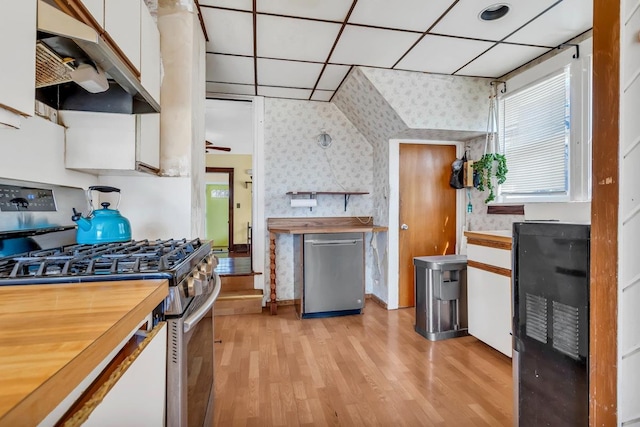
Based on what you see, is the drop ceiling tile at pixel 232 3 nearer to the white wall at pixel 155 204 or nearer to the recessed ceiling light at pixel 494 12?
the white wall at pixel 155 204

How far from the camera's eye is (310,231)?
9.89ft

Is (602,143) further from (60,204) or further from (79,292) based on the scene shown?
(60,204)

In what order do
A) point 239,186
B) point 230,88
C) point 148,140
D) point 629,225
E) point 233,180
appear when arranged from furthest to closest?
point 239,186
point 233,180
point 230,88
point 148,140
point 629,225

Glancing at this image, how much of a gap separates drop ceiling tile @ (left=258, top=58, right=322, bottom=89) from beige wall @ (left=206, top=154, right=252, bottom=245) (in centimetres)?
420

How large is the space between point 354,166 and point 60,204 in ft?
9.24

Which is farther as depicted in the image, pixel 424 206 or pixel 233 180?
pixel 233 180

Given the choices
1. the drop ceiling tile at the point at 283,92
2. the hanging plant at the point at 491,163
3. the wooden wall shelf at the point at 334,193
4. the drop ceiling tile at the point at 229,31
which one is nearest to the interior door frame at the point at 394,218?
the wooden wall shelf at the point at 334,193

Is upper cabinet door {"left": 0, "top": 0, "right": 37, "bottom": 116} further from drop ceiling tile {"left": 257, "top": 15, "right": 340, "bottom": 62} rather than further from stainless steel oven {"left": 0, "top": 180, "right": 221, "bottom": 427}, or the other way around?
drop ceiling tile {"left": 257, "top": 15, "right": 340, "bottom": 62}

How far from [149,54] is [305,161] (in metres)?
2.11

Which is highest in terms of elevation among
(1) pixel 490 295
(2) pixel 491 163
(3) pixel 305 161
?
(3) pixel 305 161

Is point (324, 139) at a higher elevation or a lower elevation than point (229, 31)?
lower

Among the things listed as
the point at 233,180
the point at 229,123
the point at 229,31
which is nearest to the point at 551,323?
the point at 229,31

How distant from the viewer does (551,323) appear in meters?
1.19

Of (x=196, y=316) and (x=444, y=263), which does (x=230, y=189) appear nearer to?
(x=444, y=263)
